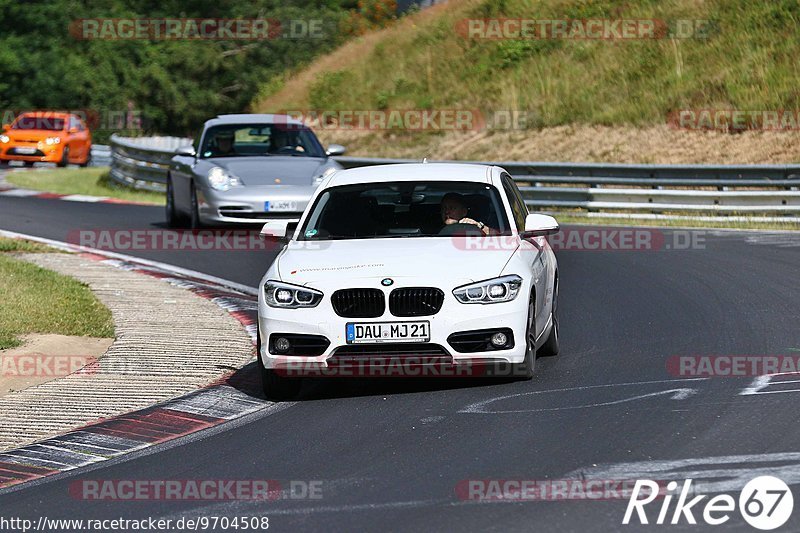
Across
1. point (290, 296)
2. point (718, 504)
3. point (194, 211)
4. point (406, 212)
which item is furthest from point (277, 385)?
point (194, 211)

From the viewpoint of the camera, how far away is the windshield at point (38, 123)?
39.2 meters

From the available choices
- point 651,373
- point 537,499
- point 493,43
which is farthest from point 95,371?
point 493,43

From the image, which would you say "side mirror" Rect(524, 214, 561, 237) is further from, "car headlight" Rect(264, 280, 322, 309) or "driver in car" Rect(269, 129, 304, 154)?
"driver in car" Rect(269, 129, 304, 154)

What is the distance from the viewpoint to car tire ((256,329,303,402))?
9258 mm

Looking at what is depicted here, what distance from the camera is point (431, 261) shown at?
Answer: 920cm

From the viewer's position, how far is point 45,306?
12.8m

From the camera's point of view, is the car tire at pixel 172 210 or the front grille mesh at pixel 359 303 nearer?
the front grille mesh at pixel 359 303

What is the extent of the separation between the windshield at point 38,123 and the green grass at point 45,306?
24.3 metres

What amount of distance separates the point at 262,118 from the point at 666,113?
14882 millimetres

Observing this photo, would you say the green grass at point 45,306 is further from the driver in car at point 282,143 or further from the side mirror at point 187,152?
the driver in car at point 282,143

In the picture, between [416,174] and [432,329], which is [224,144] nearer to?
[416,174]

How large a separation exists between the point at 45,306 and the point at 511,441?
6.42m

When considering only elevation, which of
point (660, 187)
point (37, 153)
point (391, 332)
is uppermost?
point (37, 153)

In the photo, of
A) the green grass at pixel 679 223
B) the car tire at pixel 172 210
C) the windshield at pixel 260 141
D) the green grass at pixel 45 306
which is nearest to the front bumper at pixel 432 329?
the green grass at pixel 45 306
